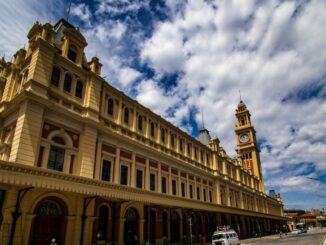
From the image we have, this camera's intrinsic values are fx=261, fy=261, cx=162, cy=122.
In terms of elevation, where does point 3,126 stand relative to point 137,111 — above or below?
below

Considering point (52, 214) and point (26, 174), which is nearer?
point (26, 174)

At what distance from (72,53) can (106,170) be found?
10.3 metres

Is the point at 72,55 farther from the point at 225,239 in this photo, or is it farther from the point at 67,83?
the point at 225,239

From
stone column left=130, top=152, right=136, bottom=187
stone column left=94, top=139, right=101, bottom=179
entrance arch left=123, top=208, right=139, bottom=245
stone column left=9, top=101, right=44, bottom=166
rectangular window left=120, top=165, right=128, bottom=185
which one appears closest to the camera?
stone column left=9, top=101, right=44, bottom=166

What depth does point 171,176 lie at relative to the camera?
29922 mm

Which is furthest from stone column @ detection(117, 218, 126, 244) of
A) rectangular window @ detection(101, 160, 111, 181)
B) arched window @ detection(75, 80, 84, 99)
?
arched window @ detection(75, 80, 84, 99)

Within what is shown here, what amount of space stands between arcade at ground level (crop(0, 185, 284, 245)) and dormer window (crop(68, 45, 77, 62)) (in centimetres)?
1112

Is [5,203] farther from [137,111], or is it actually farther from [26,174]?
[137,111]

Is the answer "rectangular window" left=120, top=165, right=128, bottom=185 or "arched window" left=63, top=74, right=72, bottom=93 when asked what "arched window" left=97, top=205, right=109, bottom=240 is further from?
"arched window" left=63, top=74, right=72, bottom=93

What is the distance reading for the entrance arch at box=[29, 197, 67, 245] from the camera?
16.1 m

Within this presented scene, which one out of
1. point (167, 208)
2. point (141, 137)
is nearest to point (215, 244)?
point (167, 208)

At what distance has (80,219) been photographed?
18.1 m

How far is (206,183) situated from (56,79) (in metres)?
26.0

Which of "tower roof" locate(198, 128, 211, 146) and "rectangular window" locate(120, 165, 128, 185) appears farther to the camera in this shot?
"tower roof" locate(198, 128, 211, 146)
